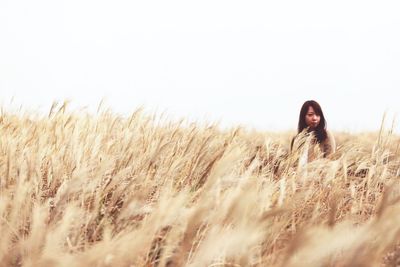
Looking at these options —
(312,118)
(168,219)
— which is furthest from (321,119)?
(168,219)

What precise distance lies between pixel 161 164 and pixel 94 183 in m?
0.71

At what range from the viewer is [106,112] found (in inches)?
121

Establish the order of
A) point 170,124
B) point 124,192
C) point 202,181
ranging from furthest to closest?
point 170,124 → point 202,181 → point 124,192

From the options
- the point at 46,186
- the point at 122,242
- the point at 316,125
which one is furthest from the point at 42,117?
the point at 316,125

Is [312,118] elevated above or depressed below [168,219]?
below

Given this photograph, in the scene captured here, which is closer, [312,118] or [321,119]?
[312,118]

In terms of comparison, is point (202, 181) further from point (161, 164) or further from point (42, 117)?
point (42, 117)

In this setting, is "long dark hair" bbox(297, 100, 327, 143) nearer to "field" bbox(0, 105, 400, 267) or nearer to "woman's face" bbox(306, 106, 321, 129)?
"woman's face" bbox(306, 106, 321, 129)

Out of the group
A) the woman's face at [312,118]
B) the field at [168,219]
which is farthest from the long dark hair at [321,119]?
the field at [168,219]

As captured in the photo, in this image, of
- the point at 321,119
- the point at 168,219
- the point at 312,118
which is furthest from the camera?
the point at 321,119

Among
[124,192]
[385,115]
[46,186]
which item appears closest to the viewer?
[124,192]

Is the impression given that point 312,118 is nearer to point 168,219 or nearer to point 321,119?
point 321,119

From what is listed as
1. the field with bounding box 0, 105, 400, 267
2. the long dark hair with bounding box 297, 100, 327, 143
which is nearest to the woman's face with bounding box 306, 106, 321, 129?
the long dark hair with bounding box 297, 100, 327, 143

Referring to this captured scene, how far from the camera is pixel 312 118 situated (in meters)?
4.94
